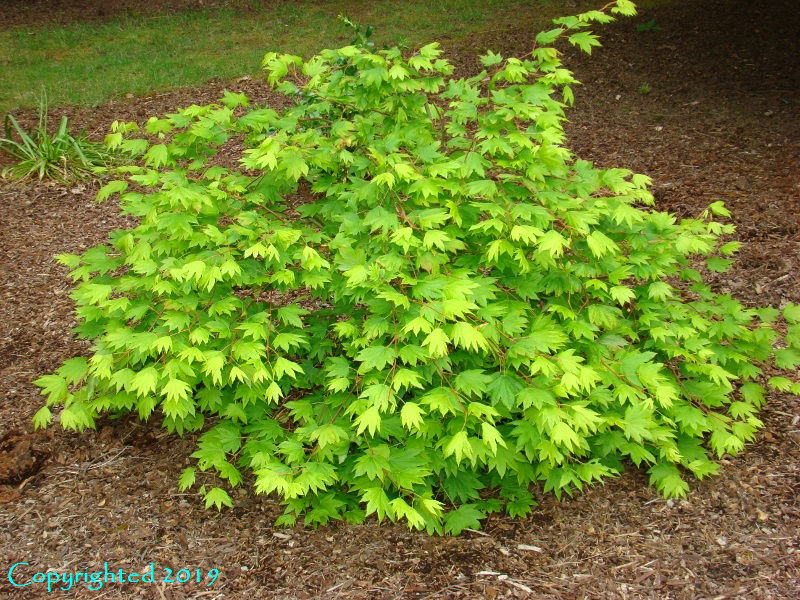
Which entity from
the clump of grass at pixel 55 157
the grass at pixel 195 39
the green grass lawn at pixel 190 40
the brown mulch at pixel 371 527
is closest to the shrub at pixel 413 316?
the brown mulch at pixel 371 527

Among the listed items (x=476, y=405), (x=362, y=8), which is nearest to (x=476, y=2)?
(x=362, y=8)

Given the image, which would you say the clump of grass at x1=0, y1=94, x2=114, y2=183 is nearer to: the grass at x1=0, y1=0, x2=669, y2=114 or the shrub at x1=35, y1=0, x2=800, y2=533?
the grass at x1=0, y1=0, x2=669, y2=114

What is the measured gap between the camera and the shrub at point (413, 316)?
328 centimetres

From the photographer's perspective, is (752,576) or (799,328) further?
(799,328)

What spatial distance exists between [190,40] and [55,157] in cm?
485

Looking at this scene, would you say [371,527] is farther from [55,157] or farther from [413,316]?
[55,157]

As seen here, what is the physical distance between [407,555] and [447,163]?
6.28 feet

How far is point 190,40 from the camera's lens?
456 inches

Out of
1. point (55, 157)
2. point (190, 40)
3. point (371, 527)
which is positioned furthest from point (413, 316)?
point (190, 40)

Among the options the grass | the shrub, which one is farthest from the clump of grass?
the shrub

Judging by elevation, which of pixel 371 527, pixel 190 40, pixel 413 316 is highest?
pixel 190 40

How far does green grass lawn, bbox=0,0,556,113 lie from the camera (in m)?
9.75

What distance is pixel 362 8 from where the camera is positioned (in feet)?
41.2

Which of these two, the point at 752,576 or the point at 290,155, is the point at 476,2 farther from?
the point at 752,576
